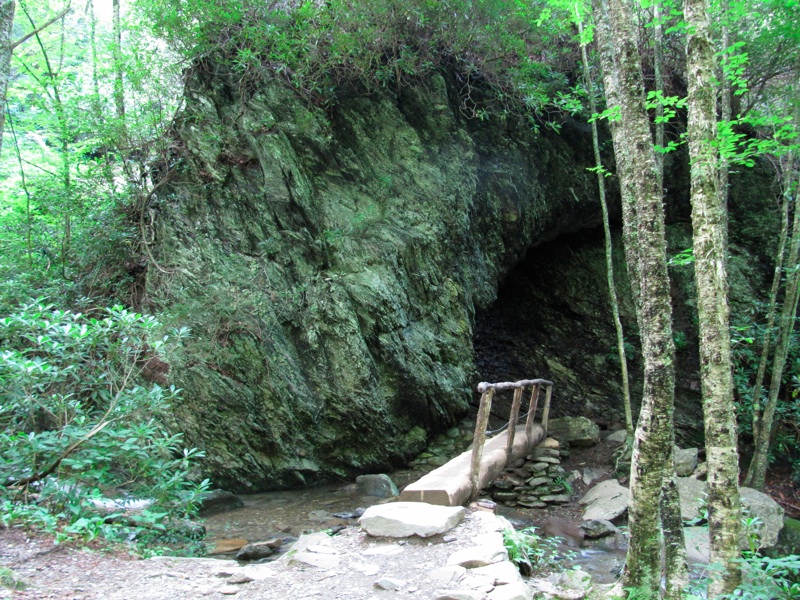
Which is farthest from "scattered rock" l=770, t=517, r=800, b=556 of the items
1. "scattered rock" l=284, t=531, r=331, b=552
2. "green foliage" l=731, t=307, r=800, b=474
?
"scattered rock" l=284, t=531, r=331, b=552

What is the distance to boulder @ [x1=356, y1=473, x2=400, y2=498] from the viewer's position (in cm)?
736

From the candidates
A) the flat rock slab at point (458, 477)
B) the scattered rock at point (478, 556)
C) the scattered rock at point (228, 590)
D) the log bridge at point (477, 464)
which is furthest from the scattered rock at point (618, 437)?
the scattered rock at point (228, 590)

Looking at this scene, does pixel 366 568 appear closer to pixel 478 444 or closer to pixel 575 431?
pixel 478 444

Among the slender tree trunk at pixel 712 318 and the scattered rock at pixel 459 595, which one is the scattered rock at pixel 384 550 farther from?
the slender tree trunk at pixel 712 318

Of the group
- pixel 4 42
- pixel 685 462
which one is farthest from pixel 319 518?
pixel 4 42

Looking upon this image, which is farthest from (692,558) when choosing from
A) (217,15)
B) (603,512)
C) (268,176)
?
(217,15)

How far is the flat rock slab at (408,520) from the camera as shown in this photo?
4180mm

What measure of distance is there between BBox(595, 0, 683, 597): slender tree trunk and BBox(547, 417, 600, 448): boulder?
6006mm

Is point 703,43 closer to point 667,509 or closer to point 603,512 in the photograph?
point 667,509

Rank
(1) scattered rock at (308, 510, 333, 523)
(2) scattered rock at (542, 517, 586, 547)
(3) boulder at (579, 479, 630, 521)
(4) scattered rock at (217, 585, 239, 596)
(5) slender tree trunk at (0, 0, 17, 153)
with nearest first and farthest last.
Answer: (4) scattered rock at (217, 585, 239, 596) → (5) slender tree trunk at (0, 0, 17, 153) → (2) scattered rock at (542, 517, 586, 547) → (1) scattered rock at (308, 510, 333, 523) → (3) boulder at (579, 479, 630, 521)

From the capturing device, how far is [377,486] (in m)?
7.45

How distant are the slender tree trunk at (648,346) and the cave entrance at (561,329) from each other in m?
7.55

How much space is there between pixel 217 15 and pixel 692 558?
10.0m

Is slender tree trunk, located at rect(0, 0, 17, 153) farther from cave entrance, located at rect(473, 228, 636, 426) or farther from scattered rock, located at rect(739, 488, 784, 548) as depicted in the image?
scattered rock, located at rect(739, 488, 784, 548)
